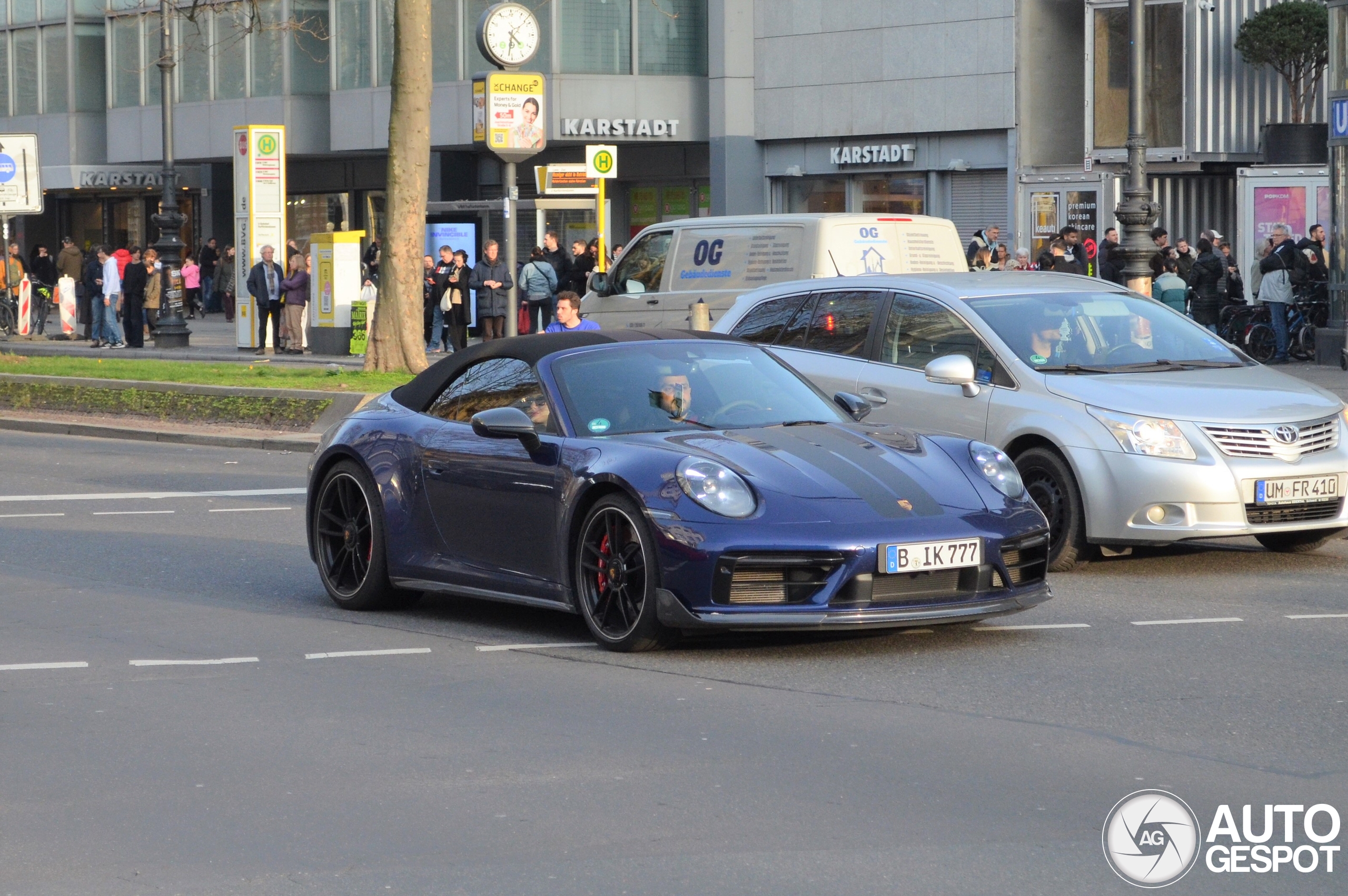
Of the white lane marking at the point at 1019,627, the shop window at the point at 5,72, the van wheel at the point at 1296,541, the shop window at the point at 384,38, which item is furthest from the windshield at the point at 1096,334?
the shop window at the point at 5,72

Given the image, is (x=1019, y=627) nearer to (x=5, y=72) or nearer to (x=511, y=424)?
(x=511, y=424)

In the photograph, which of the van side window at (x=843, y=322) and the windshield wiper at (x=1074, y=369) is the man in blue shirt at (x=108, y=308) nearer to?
the van side window at (x=843, y=322)

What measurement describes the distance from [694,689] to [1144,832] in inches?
A: 99.0

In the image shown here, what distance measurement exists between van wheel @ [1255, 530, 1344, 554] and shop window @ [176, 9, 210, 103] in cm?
4247

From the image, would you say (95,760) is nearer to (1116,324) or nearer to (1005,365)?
(1005,365)

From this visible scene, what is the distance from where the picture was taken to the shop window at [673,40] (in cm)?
4434

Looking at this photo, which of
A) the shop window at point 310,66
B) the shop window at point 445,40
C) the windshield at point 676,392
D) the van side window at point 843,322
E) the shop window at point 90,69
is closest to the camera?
the windshield at point 676,392

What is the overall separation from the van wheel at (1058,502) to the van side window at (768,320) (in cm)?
243

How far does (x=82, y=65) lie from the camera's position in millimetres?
55688

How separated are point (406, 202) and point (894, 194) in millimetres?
21699

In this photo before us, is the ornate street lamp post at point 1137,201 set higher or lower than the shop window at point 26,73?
lower

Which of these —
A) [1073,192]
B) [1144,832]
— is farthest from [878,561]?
[1073,192]

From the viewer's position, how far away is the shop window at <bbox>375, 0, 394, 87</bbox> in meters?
45.7

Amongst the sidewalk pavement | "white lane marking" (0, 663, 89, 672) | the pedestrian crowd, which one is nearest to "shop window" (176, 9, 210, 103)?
the sidewalk pavement
